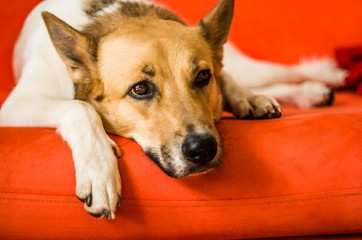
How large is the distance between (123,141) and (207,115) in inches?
15.7

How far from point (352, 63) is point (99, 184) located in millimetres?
2319

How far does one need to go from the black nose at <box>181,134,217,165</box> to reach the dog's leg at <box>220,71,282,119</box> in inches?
23.8

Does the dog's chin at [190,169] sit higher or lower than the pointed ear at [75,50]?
lower

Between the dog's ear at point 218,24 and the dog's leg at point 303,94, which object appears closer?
the dog's ear at point 218,24

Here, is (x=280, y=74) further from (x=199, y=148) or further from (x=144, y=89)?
(x=199, y=148)

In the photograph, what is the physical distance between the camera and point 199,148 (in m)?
1.29

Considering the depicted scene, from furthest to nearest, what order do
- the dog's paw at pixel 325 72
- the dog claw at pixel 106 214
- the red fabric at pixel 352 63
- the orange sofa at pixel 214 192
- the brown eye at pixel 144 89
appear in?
the dog's paw at pixel 325 72, the red fabric at pixel 352 63, the brown eye at pixel 144 89, the orange sofa at pixel 214 192, the dog claw at pixel 106 214

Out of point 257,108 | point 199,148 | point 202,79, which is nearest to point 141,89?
point 202,79

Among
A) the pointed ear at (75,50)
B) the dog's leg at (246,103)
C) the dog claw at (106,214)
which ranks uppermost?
the pointed ear at (75,50)

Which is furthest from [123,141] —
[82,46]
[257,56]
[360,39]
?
[360,39]

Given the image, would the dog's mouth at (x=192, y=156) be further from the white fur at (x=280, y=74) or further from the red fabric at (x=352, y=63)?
the red fabric at (x=352, y=63)

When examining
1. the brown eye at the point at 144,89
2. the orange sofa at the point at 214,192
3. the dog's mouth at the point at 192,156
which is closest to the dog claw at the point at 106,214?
the orange sofa at the point at 214,192

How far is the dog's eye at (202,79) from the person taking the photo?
1.65m

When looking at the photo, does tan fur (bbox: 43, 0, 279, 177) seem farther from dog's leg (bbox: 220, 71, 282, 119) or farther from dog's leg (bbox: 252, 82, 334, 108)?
dog's leg (bbox: 252, 82, 334, 108)
